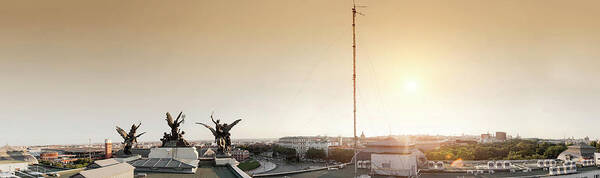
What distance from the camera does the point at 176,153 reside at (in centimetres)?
2003

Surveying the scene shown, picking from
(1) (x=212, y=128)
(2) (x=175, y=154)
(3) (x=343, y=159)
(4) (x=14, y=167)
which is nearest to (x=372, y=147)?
(1) (x=212, y=128)

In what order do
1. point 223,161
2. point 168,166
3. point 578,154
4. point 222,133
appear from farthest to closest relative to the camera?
point 578,154 < point 222,133 < point 223,161 < point 168,166

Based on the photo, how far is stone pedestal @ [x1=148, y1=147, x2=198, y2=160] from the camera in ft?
65.0

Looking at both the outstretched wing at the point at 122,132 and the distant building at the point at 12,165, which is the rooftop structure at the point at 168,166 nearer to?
the distant building at the point at 12,165

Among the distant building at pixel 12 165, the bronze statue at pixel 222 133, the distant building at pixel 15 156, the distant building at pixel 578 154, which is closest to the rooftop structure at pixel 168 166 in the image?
the bronze statue at pixel 222 133

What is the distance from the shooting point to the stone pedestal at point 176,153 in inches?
780

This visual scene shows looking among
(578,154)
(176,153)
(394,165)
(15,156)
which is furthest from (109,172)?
(578,154)

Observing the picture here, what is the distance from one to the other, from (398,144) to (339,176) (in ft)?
21.4

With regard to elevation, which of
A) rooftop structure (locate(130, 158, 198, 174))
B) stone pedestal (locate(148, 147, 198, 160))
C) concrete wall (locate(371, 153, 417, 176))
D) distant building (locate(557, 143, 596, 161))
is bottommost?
distant building (locate(557, 143, 596, 161))

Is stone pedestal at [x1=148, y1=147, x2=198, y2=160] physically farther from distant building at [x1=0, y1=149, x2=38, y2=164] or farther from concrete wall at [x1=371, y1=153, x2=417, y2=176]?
concrete wall at [x1=371, y1=153, x2=417, y2=176]

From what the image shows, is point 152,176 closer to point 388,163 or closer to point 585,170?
point 388,163

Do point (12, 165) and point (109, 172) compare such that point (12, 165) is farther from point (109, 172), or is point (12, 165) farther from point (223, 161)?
point (223, 161)

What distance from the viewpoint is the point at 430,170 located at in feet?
119

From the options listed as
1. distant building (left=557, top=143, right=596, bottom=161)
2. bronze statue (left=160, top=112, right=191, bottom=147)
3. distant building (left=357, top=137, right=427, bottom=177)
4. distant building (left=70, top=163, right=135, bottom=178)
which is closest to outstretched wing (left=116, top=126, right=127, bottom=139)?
bronze statue (left=160, top=112, right=191, bottom=147)
